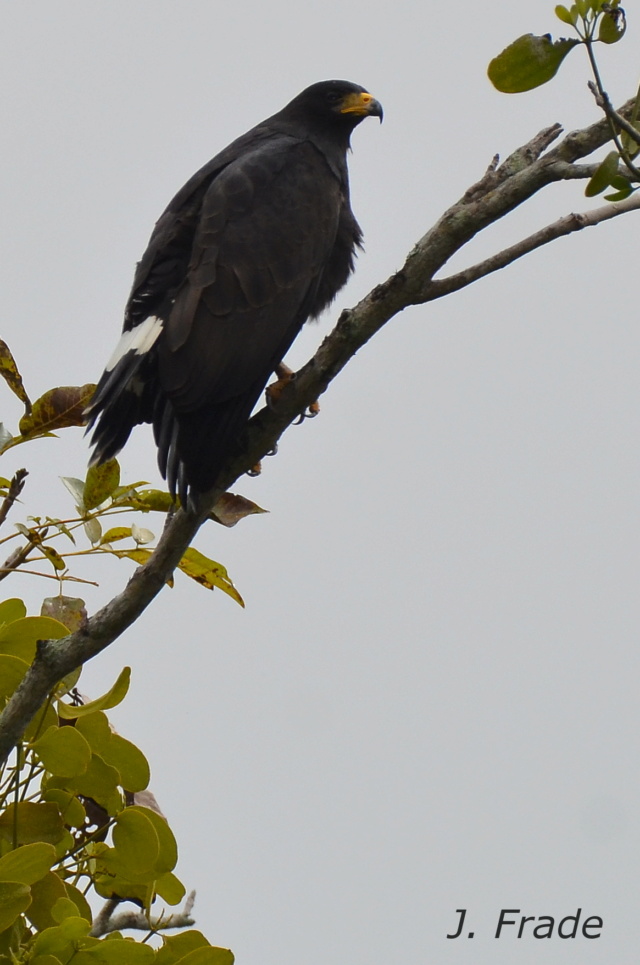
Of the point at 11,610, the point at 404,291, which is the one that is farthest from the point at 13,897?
the point at 404,291

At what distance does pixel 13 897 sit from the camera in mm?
2342

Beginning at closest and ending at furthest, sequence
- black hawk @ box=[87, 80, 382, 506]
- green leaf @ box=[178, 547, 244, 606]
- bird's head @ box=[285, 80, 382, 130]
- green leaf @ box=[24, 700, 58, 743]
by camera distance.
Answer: green leaf @ box=[24, 700, 58, 743]
green leaf @ box=[178, 547, 244, 606]
black hawk @ box=[87, 80, 382, 506]
bird's head @ box=[285, 80, 382, 130]

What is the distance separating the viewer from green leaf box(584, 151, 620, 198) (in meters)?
A: 2.30

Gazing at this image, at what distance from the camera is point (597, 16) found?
7.40 feet

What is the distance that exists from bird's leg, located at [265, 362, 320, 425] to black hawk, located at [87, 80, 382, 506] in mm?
66

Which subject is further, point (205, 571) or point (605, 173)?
point (205, 571)

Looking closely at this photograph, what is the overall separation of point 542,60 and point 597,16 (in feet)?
0.47

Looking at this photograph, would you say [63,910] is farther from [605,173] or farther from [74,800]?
[605,173]

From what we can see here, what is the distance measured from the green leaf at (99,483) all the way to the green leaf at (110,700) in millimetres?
668

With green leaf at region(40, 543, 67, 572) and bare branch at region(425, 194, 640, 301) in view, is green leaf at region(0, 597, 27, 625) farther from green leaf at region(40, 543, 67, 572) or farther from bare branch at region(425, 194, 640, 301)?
bare branch at region(425, 194, 640, 301)

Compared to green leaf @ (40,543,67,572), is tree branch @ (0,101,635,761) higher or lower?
higher

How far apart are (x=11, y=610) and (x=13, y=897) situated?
823mm

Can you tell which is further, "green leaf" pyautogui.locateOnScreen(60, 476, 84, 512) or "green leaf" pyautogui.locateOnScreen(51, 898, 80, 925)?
"green leaf" pyautogui.locateOnScreen(60, 476, 84, 512)

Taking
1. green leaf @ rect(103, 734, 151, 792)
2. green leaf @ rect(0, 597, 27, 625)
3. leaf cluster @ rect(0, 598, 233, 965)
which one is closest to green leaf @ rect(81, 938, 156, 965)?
leaf cluster @ rect(0, 598, 233, 965)
